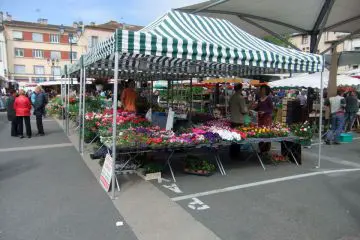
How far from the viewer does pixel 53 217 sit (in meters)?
4.58

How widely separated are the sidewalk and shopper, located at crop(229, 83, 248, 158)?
11.7 feet

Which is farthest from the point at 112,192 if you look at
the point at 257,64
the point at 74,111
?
the point at 74,111

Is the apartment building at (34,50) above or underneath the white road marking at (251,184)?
above

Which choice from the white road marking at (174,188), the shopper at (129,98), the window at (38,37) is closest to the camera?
the white road marking at (174,188)

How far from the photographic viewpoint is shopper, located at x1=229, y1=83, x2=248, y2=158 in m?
8.01

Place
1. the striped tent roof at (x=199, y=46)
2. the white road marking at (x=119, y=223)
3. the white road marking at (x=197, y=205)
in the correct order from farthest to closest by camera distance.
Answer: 1. the striped tent roof at (x=199, y=46)
2. the white road marking at (x=197, y=205)
3. the white road marking at (x=119, y=223)

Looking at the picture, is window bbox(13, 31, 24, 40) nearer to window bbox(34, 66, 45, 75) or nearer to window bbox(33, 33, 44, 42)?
window bbox(33, 33, 44, 42)

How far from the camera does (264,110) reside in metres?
8.60

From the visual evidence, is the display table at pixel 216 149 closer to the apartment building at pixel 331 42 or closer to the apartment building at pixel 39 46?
the apartment building at pixel 331 42

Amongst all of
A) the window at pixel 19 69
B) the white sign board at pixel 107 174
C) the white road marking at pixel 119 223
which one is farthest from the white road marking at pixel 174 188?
the window at pixel 19 69

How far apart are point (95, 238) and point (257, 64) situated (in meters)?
4.29

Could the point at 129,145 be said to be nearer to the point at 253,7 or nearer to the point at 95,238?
the point at 95,238

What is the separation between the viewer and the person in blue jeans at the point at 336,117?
11.0 m

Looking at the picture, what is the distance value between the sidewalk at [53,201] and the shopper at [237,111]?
3561 mm
